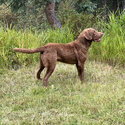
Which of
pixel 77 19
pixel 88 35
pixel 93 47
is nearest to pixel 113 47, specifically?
pixel 93 47

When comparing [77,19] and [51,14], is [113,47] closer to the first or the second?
[51,14]

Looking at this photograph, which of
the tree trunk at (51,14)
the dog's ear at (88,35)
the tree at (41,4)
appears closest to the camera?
the dog's ear at (88,35)

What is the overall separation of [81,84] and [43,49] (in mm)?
1255

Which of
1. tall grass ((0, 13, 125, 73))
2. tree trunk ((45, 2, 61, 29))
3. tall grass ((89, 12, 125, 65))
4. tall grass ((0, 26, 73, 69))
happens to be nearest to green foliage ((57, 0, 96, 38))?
tree trunk ((45, 2, 61, 29))

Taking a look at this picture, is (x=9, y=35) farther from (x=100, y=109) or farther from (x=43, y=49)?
(x=100, y=109)

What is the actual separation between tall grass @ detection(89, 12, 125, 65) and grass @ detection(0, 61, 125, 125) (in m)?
0.61

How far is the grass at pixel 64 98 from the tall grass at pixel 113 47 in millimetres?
612

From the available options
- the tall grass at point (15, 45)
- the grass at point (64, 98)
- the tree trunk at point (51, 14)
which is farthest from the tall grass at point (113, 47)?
the tree trunk at point (51, 14)

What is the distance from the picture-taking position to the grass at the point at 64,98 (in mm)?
3393

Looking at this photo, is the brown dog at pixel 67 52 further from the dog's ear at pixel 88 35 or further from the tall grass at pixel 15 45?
the tall grass at pixel 15 45

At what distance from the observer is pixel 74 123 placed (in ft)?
10.6

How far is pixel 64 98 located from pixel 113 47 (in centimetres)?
305

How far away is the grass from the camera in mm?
3393

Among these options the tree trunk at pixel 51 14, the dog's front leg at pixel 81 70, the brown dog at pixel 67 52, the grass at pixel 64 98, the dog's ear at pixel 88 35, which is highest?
the tree trunk at pixel 51 14
